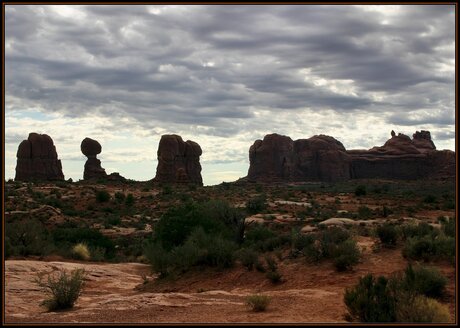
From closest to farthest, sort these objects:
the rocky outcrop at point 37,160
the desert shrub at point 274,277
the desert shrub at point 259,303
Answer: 1. the desert shrub at point 259,303
2. the desert shrub at point 274,277
3. the rocky outcrop at point 37,160

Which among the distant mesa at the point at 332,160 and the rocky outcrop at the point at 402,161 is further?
the distant mesa at the point at 332,160

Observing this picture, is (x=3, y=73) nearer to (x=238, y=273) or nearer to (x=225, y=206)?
(x=238, y=273)

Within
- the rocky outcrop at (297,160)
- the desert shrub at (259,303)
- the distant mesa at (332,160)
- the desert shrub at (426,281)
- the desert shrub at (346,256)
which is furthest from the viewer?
the rocky outcrop at (297,160)

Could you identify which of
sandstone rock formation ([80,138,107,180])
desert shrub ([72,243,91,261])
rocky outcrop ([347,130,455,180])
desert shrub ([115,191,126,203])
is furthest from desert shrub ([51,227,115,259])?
rocky outcrop ([347,130,455,180])

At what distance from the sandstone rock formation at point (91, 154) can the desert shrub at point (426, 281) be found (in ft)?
248

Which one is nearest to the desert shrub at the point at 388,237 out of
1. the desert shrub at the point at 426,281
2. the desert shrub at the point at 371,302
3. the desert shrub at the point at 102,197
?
the desert shrub at the point at 426,281

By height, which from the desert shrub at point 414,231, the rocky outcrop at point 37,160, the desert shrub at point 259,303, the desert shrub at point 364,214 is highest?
the rocky outcrop at point 37,160

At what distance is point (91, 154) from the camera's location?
8450 centimetres

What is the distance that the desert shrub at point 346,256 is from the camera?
49.9 feet

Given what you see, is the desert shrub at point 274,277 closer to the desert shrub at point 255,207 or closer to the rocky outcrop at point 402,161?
the desert shrub at point 255,207

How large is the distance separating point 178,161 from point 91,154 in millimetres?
15247

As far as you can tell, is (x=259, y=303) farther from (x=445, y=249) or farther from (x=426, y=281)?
(x=445, y=249)

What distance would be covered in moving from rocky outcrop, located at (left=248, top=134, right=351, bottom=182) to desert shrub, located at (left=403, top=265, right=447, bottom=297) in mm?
106863

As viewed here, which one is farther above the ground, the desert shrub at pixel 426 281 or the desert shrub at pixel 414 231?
the desert shrub at pixel 414 231
